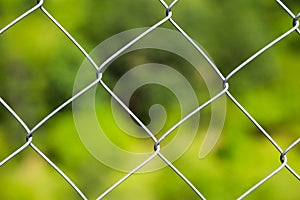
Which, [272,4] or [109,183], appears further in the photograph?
[272,4]

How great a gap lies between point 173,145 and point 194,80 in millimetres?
791

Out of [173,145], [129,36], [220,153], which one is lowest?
[220,153]

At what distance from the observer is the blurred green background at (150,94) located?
13.8 ft

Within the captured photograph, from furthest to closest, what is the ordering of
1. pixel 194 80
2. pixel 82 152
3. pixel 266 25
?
pixel 266 25 < pixel 194 80 < pixel 82 152

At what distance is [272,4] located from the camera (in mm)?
5289

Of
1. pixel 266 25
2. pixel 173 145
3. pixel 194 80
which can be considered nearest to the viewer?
pixel 173 145

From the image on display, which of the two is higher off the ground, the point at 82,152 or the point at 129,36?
the point at 129,36

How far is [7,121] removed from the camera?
14.6ft

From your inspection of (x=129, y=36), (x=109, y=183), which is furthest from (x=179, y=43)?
(x=109, y=183)

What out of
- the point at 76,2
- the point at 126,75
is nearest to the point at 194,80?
the point at 126,75

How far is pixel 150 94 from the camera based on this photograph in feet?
14.8

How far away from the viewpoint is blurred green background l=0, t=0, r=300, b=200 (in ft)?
13.8

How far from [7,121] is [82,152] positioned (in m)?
0.52

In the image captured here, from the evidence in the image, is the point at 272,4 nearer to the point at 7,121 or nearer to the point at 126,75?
the point at 126,75
